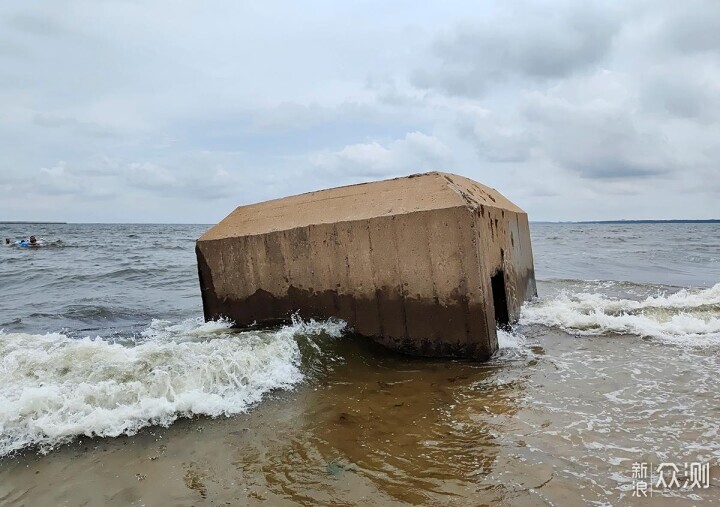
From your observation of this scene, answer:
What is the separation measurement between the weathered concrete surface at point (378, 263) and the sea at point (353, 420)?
0.82 ft

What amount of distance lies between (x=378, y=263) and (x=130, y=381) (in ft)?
7.75

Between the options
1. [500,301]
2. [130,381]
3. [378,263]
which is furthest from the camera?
[500,301]

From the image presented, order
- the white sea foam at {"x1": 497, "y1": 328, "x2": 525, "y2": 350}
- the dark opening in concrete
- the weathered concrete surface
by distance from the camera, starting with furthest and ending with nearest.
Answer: the dark opening in concrete, the white sea foam at {"x1": 497, "y1": 328, "x2": 525, "y2": 350}, the weathered concrete surface

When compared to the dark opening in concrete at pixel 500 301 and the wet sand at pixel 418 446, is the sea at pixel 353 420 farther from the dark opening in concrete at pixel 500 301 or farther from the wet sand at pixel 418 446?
the dark opening in concrete at pixel 500 301

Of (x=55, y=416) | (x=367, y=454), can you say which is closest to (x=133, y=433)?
(x=55, y=416)

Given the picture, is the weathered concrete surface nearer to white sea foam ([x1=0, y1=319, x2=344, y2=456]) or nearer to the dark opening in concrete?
→ the dark opening in concrete

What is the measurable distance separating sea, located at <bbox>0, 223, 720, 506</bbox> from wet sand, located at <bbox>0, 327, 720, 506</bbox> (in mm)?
12

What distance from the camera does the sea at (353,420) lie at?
2.64 m

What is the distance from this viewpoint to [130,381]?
3.95m

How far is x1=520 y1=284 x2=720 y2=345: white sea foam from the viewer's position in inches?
236

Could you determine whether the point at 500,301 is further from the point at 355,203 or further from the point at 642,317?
the point at 642,317

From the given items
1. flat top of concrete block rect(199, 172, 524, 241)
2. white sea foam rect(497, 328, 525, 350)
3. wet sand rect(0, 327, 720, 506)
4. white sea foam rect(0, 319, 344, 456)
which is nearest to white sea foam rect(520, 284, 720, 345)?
white sea foam rect(497, 328, 525, 350)

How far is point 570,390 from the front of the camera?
158 inches

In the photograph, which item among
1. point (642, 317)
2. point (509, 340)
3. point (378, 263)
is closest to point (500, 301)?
point (509, 340)
